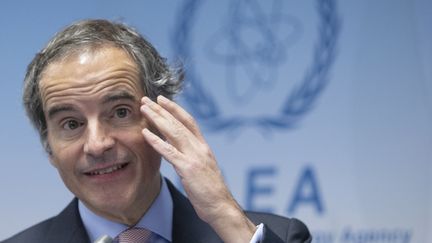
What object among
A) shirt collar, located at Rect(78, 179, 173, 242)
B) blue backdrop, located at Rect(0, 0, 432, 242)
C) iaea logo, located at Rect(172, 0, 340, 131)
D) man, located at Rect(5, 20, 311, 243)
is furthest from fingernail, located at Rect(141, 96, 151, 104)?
iaea logo, located at Rect(172, 0, 340, 131)

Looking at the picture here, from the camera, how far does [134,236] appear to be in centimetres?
221

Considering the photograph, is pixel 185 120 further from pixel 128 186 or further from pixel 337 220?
pixel 337 220

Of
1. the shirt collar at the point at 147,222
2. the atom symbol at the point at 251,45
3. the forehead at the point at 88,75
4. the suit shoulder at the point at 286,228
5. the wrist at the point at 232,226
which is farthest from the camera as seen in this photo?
the atom symbol at the point at 251,45

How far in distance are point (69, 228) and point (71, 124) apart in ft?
1.05

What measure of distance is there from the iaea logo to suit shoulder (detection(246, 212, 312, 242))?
1219 millimetres

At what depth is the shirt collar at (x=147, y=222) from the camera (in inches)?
87.9

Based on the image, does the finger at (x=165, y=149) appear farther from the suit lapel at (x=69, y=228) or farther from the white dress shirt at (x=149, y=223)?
the suit lapel at (x=69, y=228)

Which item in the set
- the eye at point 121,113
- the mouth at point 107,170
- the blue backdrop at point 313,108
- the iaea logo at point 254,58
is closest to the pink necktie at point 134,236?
the mouth at point 107,170

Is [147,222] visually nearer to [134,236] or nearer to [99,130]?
[134,236]

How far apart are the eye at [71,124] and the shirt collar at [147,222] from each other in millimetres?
258

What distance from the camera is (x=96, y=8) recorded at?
3.89 m

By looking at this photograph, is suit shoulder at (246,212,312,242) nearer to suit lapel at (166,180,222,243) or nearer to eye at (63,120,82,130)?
suit lapel at (166,180,222,243)

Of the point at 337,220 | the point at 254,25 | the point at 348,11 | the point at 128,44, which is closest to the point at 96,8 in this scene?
the point at 254,25

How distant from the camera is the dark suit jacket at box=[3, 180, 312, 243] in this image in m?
2.28
